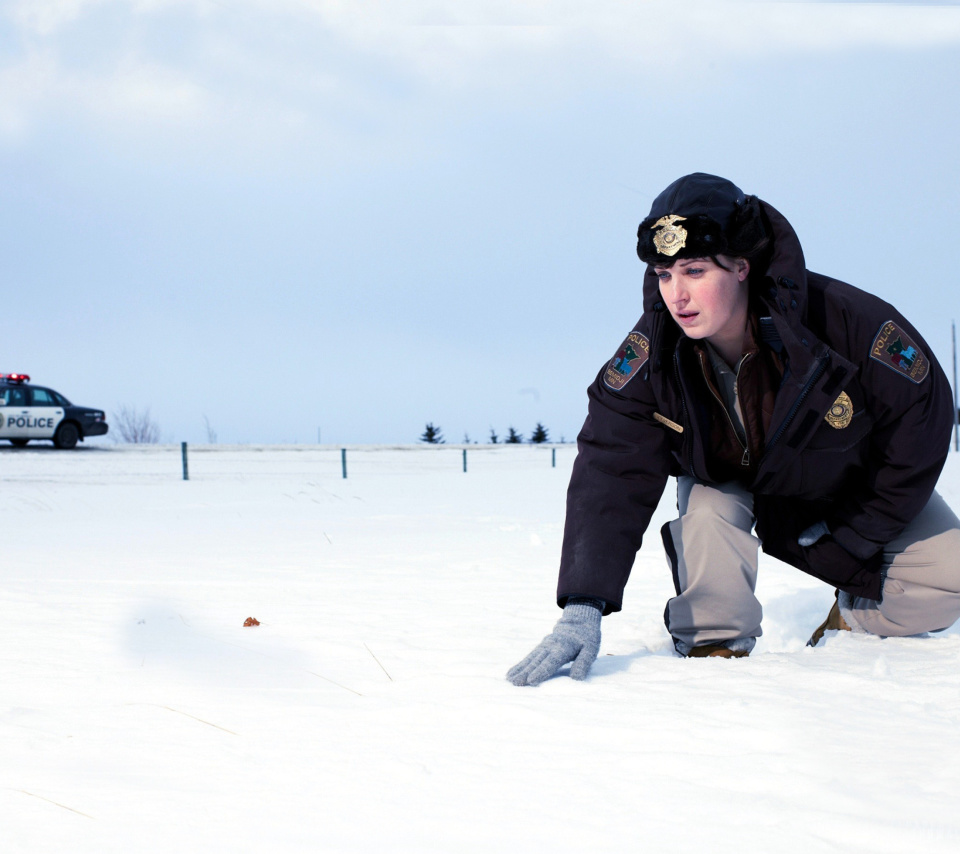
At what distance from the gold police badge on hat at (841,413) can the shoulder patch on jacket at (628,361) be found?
47cm

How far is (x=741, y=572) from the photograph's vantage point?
225 centimetres

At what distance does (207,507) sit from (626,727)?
7615mm

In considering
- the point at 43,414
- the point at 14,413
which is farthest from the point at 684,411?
the point at 43,414

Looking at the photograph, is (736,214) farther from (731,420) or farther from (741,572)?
(741,572)

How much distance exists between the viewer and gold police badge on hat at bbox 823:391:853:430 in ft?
6.72

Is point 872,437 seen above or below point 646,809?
above

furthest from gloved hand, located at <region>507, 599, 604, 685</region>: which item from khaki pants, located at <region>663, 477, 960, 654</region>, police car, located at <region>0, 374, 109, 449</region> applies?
police car, located at <region>0, 374, 109, 449</region>

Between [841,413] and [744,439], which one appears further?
[744,439]

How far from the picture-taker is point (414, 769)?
139 cm

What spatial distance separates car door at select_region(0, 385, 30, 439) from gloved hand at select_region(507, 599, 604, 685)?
1713cm

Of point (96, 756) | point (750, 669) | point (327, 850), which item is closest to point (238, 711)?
point (96, 756)

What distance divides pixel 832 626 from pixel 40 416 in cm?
1734

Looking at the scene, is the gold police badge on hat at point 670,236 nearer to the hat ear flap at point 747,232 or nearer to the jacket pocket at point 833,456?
the hat ear flap at point 747,232

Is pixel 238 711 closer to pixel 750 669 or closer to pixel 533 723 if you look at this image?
pixel 533 723
